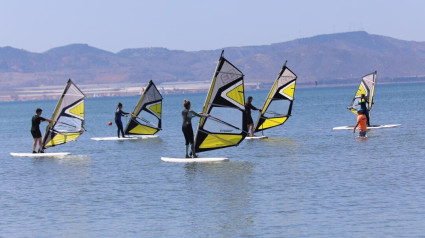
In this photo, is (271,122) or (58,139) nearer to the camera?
(58,139)

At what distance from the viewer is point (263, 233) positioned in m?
15.4

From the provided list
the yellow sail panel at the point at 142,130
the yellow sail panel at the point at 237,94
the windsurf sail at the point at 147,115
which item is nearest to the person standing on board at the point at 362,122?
the yellow sail panel at the point at 237,94

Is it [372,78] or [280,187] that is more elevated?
[372,78]

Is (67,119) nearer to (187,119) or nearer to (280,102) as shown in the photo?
(187,119)

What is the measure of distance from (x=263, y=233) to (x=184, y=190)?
5858 millimetres

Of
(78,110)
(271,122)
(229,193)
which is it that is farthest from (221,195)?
(271,122)

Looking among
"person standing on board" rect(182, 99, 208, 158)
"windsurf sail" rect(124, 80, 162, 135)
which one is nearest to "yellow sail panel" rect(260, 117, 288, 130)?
"windsurf sail" rect(124, 80, 162, 135)

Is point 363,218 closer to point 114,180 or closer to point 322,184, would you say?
point 322,184

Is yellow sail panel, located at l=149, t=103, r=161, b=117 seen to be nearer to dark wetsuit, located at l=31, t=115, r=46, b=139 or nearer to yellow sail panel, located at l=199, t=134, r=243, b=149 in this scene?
dark wetsuit, located at l=31, t=115, r=46, b=139

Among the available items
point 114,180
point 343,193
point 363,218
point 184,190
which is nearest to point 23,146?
point 114,180

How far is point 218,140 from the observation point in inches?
1064

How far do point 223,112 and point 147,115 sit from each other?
14.5m

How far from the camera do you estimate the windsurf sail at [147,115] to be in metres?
40.5

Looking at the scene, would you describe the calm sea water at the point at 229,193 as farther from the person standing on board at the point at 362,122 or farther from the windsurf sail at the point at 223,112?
the person standing on board at the point at 362,122
